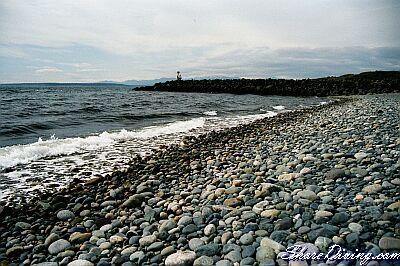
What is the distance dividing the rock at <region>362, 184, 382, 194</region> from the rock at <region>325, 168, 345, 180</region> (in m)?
0.57

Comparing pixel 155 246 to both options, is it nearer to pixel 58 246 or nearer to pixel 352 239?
pixel 58 246

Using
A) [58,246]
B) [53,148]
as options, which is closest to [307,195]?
[58,246]

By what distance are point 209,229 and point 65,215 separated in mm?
2232

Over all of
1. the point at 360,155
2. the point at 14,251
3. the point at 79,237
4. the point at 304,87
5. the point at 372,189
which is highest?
the point at 304,87

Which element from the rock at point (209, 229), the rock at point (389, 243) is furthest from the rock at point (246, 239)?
the rock at point (389, 243)

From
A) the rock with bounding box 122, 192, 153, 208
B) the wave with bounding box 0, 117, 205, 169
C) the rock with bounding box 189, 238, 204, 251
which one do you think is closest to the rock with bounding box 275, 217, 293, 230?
the rock with bounding box 189, 238, 204, 251

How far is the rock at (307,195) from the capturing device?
149 inches

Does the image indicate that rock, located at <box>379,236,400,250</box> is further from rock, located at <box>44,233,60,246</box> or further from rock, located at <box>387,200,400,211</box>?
rock, located at <box>44,233,60,246</box>

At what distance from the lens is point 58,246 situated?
3.52 m

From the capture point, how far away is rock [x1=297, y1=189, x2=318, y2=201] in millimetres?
3791

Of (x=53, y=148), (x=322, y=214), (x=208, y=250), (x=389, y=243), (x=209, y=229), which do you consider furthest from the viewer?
A: (x=53, y=148)

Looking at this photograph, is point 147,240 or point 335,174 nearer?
point 147,240

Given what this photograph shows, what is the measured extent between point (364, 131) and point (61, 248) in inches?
269

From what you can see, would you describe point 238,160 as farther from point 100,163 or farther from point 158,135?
point 158,135
